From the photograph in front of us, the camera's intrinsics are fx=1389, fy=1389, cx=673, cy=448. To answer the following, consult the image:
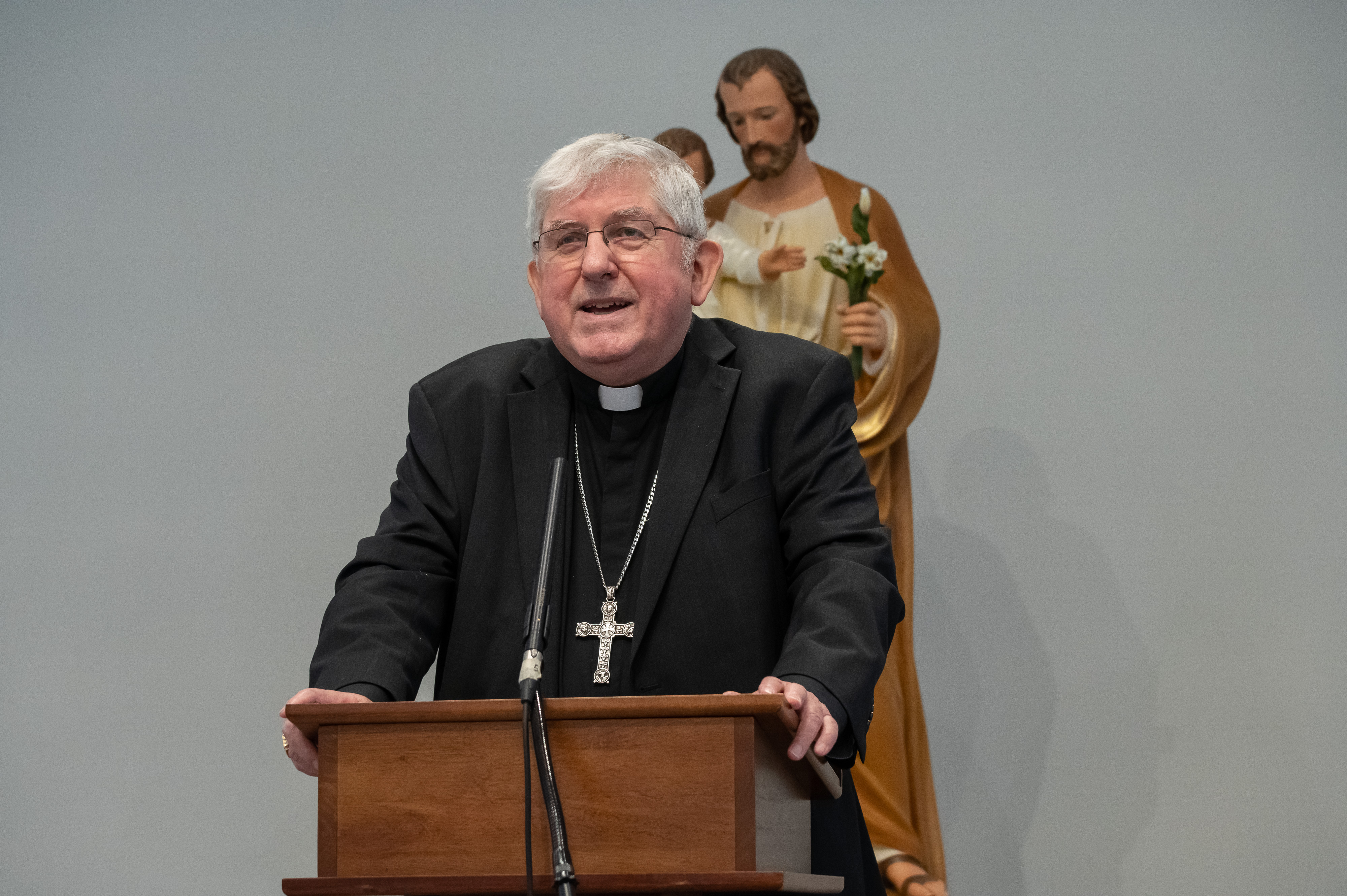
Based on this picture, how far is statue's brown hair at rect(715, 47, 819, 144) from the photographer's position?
468cm

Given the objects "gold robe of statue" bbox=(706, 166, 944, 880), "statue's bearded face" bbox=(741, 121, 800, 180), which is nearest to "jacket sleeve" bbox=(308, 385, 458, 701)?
"gold robe of statue" bbox=(706, 166, 944, 880)

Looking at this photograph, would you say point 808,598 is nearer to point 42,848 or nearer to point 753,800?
point 753,800

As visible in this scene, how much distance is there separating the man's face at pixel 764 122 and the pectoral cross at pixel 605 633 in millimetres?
2719

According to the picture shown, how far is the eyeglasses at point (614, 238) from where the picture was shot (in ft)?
7.82

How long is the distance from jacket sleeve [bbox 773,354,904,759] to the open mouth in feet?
1.18

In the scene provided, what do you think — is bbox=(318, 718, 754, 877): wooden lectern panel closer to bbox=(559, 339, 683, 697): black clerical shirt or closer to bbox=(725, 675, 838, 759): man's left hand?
bbox=(725, 675, 838, 759): man's left hand

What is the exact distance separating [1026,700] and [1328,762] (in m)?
1.04

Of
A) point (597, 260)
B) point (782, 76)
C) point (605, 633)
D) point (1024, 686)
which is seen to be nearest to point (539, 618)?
point (605, 633)

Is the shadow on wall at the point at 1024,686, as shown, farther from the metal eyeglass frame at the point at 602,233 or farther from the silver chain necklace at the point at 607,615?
the metal eyeglass frame at the point at 602,233

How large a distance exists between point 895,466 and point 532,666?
124 inches

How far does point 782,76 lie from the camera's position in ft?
15.4

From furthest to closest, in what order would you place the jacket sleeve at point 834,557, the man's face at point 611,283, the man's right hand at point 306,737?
1. the man's face at point 611,283
2. the jacket sleeve at point 834,557
3. the man's right hand at point 306,737

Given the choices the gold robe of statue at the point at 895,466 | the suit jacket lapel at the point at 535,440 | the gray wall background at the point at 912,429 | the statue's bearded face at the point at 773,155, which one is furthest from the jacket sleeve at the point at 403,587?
the gray wall background at the point at 912,429

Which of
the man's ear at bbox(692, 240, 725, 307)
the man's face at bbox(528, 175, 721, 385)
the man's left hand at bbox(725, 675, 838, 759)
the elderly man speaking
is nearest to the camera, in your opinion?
the man's left hand at bbox(725, 675, 838, 759)
